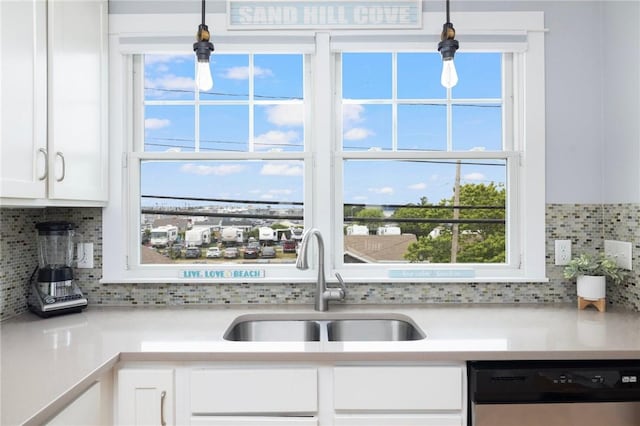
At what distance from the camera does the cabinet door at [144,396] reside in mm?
1438

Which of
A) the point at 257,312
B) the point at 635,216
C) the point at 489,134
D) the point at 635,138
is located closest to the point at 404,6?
the point at 489,134

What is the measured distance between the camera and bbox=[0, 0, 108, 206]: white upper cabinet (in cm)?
140

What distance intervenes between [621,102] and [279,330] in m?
1.91

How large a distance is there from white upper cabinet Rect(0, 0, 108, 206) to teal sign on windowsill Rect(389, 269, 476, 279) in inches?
58.1

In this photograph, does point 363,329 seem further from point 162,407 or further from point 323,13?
point 323,13

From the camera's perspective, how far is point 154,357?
4.68 feet

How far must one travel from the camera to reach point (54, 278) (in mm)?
1871

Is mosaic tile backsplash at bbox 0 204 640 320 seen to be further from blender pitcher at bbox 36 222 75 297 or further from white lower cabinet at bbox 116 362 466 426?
white lower cabinet at bbox 116 362 466 426

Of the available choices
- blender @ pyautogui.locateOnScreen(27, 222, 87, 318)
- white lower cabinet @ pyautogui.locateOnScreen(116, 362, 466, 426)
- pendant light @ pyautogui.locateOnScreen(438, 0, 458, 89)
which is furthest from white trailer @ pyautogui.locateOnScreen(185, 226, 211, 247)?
pendant light @ pyautogui.locateOnScreen(438, 0, 458, 89)

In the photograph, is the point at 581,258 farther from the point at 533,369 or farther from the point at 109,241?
the point at 109,241

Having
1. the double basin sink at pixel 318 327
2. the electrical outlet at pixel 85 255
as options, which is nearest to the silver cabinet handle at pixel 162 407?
the double basin sink at pixel 318 327

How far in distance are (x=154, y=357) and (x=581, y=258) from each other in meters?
1.90

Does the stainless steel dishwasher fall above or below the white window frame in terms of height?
below

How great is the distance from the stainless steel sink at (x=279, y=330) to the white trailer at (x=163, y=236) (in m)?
0.61
